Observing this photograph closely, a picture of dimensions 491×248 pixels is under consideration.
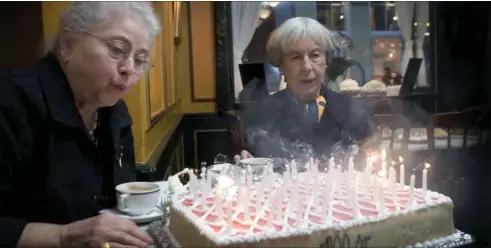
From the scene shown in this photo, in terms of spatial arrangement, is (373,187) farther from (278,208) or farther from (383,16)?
(383,16)

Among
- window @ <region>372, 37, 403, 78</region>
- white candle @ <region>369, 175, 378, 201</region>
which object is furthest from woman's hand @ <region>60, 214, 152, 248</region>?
window @ <region>372, 37, 403, 78</region>

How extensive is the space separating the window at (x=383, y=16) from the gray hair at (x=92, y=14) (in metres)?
2.42

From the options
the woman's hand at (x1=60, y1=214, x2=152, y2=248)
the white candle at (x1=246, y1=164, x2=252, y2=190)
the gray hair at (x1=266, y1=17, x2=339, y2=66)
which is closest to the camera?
the woman's hand at (x1=60, y1=214, x2=152, y2=248)

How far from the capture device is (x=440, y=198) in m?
1.03

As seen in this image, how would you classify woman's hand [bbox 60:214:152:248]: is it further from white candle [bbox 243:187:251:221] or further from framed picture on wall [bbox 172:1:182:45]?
framed picture on wall [bbox 172:1:182:45]

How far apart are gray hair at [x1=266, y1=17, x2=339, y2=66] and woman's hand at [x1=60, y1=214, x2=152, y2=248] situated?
818mm

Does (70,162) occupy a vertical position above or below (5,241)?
above

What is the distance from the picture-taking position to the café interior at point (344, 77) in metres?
1.65

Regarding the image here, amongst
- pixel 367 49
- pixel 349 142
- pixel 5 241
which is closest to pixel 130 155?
pixel 5 241

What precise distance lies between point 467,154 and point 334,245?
1.37 meters

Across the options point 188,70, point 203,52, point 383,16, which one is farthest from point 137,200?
point 383,16

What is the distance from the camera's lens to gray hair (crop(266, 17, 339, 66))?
4.75 feet

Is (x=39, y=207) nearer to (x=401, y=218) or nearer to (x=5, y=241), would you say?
(x=5, y=241)

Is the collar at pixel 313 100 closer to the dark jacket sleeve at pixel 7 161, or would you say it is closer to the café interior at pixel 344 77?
the café interior at pixel 344 77
